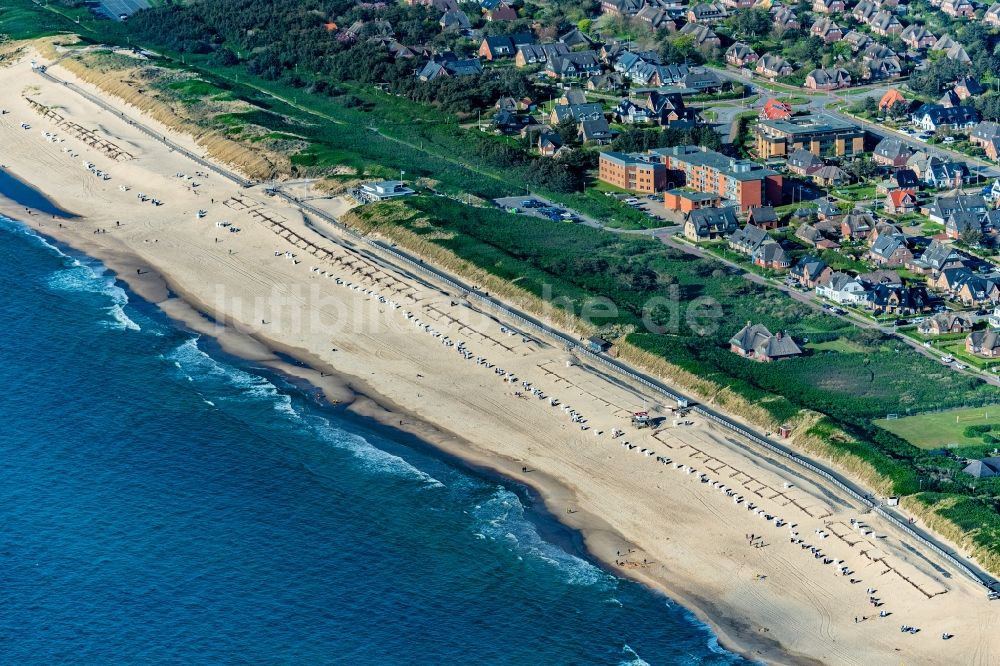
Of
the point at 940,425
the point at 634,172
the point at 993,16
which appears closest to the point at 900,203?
the point at 634,172

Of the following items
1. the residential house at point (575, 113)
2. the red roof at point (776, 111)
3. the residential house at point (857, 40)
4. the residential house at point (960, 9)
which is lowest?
the residential house at point (575, 113)

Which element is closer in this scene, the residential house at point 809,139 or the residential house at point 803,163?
the residential house at point 803,163

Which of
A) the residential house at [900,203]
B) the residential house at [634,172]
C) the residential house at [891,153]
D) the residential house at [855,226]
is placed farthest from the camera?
the residential house at [891,153]

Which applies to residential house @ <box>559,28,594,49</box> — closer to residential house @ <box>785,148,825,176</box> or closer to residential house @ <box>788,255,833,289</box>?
residential house @ <box>785,148,825,176</box>

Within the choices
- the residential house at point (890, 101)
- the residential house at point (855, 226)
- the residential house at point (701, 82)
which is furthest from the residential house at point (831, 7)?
the residential house at point (855, 226)

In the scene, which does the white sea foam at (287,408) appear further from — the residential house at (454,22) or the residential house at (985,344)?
the residential house at (454,22)

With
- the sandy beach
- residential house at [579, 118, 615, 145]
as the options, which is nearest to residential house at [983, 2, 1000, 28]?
residential house at [579, 118, 615, 145]

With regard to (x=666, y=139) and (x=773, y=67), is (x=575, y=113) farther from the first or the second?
(x=773, y=67)
